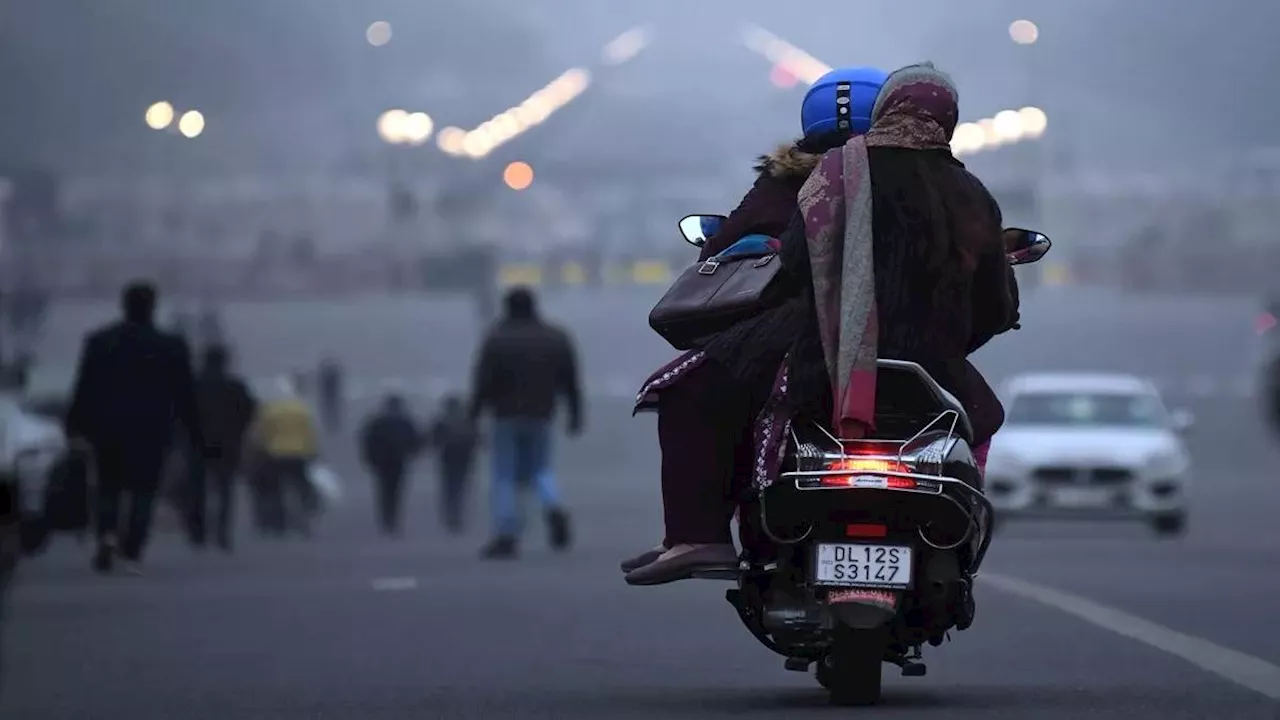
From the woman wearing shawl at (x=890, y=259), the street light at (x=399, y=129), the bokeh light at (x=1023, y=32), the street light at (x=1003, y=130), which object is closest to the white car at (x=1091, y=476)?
the woman wearing shawl at (x=890, y=259)

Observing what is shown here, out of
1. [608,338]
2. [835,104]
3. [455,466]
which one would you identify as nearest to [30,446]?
[455,466]

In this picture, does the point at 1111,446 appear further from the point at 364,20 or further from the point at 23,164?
the point at 364,20

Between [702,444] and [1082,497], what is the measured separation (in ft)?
60.0

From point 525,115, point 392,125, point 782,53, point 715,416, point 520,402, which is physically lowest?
point 715,416

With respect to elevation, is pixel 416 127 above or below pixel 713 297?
above

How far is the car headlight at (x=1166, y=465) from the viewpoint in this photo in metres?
27.2

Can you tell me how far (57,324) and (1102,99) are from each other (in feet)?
239

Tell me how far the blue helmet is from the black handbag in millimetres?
431

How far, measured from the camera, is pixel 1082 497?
2720 cm

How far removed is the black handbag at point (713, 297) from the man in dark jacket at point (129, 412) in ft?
35.1

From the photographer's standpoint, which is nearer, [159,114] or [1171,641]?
[1171,641]

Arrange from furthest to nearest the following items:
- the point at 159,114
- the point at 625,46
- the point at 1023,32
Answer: the point at 625,46 < the point at 1023,32 < the point at 159,114

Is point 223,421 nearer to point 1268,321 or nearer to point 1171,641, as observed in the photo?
point 1171,641

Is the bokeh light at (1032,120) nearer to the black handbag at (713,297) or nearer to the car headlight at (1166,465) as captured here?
the car headlight at (1166,465)
